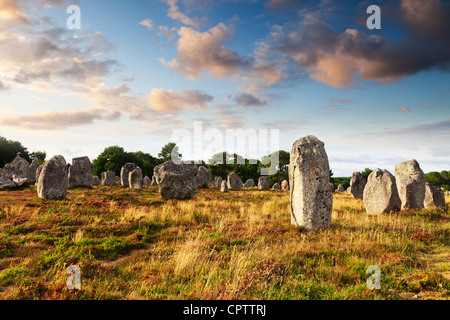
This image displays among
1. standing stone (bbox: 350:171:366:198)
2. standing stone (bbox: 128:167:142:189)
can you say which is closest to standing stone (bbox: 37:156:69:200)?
standing stone (bbox: 128:167:142:189)

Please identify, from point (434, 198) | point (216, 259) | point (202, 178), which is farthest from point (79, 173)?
point (434, 198)

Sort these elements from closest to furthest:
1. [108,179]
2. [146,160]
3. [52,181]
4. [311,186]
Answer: [311,186], [52,181], [108,179], [146,160]

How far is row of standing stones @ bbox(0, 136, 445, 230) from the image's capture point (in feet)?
38.1

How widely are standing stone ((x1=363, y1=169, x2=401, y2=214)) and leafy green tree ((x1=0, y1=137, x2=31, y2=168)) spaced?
76976 mm

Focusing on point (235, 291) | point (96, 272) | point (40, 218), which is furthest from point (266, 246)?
point (40, 218)

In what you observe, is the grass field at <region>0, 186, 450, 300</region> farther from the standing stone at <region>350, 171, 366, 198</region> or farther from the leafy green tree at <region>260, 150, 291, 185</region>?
the leafy green tree at <region>260, 150, 291, 185</region>

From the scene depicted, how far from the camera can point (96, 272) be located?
22.2 ft

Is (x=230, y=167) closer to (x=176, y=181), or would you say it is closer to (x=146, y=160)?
(x=146, y=160)

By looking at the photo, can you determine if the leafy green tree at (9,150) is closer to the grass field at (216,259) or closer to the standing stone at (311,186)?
the grass field at (216,259)

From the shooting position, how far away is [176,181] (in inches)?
920

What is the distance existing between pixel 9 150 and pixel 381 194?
7843 cm

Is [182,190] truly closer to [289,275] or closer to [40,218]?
[40,218]

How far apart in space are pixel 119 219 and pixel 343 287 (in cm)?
1120
